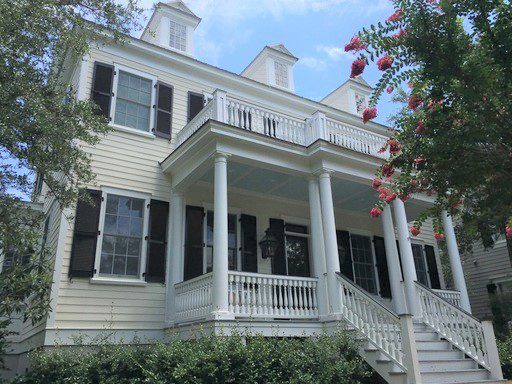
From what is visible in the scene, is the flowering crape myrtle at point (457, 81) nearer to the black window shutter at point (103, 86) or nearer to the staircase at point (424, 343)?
the staircase at point (424, 343)

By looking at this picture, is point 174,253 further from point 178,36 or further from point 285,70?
point 285,70

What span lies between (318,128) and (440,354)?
206 inches

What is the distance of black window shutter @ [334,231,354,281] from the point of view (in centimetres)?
1239

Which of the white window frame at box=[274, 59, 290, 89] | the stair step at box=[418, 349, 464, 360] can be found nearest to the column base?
the stair step at box=[418, 349, 464, 360]

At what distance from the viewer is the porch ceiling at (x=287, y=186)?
33.2ft

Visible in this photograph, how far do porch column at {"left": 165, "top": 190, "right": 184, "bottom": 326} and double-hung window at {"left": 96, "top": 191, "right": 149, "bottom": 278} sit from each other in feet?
1.93

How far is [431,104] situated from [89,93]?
314 inches

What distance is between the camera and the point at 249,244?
10.9m

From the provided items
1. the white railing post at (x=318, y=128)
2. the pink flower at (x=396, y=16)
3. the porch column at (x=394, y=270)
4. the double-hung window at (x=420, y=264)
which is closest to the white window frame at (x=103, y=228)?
the white railing post at (x=318, y=128)

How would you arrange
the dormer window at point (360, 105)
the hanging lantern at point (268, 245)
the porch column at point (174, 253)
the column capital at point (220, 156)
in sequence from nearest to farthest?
the column capital at point (220, 156), the porch column at point (174, 253), the hanging lantern at point (268, 245), the dormer window at point (360, 105)

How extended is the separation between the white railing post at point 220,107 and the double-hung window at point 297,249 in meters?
4.05

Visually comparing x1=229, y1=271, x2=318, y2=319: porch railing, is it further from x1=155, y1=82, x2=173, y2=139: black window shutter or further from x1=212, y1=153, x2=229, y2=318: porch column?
x1=155, y1=82, x2=173, y2=139: black window shutter

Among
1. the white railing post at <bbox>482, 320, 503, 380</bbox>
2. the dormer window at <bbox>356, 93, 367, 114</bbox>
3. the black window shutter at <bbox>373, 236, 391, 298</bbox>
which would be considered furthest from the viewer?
the dormer window at <bbox>356, 93, 367, 114</bbox>

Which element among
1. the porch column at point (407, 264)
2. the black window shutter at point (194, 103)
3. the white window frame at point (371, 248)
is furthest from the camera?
the white window frame at point (371, 248)
